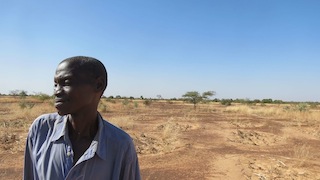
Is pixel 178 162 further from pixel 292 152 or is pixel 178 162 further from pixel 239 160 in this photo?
pixel 292 152

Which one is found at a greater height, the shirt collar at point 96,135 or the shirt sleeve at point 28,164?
the shirt collar at point 96,135

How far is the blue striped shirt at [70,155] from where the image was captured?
1213 millimetres

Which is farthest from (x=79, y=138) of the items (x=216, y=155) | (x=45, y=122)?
(x=216, y=155)

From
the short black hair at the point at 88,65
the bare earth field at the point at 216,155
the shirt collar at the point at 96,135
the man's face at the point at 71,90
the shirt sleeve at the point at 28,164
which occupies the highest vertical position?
the short black hair at the point at 88,65

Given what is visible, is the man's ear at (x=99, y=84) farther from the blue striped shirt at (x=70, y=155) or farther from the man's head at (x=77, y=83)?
the blue striped shirt at (x=70, y=155)

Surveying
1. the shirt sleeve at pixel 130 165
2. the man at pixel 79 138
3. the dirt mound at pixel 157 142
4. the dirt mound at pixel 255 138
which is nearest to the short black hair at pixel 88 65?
the man at pixel 79 138

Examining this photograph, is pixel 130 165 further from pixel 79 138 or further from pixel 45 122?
pixel 45 122

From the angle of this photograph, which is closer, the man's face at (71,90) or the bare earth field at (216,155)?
the man's face at (71,90)

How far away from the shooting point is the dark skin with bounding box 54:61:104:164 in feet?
4.06

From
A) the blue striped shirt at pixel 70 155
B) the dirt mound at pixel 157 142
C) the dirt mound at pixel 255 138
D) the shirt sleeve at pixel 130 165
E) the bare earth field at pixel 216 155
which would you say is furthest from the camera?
the dirt mound at pixel 255 138

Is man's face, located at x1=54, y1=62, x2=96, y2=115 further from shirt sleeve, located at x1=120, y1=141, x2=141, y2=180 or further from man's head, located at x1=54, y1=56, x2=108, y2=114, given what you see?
shirt sleeve, located at x1=120, y1=141, x2=141, y2=180

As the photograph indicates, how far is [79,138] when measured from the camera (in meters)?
Answer: 1.36

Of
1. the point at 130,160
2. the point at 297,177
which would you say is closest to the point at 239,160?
the point at 297,177

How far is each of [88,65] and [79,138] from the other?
363 mm
